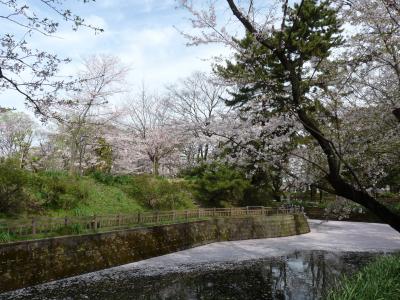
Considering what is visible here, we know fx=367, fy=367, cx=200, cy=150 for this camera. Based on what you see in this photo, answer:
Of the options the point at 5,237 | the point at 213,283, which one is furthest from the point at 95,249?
the point at 213,283

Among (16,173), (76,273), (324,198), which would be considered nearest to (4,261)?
(76,273)

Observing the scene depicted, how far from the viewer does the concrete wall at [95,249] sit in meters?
10.4

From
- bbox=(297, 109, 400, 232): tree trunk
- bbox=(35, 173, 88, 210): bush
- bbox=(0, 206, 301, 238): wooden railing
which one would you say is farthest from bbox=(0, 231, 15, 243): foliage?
bbox=(297, 109, 400, 232): tree trunk

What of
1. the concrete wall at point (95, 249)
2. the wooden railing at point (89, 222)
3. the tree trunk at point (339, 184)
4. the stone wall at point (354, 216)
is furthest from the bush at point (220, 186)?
the tree trunk at point (339, 184)

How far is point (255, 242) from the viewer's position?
68.2ft

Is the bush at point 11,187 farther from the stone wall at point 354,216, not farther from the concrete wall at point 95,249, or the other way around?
the stone wall at point 354,216

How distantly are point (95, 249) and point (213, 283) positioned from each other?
4389 millimetres

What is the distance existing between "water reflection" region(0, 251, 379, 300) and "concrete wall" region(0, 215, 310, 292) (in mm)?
570

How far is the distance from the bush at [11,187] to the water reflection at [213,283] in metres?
4.55

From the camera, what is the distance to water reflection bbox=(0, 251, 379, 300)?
32.5 feet

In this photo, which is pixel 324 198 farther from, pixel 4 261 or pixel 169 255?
pixel 4 261

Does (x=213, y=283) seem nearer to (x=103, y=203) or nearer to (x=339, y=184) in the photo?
(x=339, y=184)

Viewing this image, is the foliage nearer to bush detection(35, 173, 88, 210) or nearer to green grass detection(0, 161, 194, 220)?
green grass detection(0, 161, 194, 220)

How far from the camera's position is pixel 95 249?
12.8 meters
